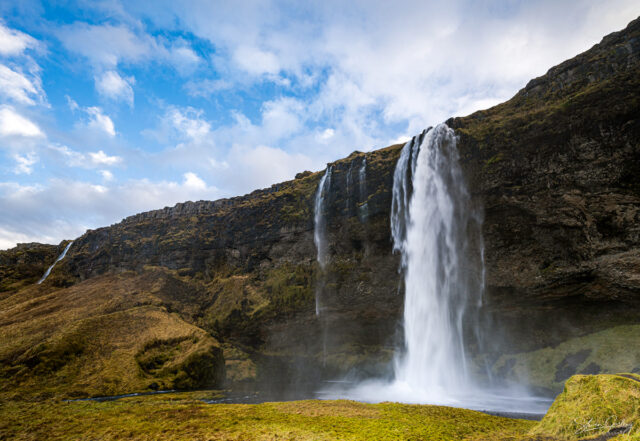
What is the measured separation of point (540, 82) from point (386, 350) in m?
31.7

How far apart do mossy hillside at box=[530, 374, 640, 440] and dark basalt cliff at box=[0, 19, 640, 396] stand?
20392 mm

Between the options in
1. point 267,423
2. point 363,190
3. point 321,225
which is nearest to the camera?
point 267,423

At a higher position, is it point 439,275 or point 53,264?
point 53,264

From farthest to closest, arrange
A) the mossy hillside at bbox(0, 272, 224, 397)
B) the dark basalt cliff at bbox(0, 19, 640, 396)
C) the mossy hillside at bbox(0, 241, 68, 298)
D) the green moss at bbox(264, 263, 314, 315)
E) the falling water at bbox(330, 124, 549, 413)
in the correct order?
the mossy hillside at bbox(0, 241, 68, 298)
the green moss at bbox(264, 263, 314, 315)
the falling water at bbox(330, 124, 549, 413)
the mossy hillside at bbox(0, 272, 224, 397)
the dark basalt cliff at bbox(0, 19, 640, 396)

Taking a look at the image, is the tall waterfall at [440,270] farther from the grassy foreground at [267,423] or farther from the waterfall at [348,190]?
the grassy foreground at [267,423]

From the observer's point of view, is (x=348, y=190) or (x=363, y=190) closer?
(x=363, y=190)

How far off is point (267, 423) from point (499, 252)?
85.4ft

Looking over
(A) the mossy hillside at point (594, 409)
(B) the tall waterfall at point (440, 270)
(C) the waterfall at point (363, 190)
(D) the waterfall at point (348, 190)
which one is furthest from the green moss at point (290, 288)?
(A) the mossy hillside at point (594, 409)

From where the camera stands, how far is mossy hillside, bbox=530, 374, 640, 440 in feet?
25.2

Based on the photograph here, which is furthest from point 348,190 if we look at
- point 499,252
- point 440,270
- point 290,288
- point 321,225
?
point 499,252

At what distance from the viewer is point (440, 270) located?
31.5m

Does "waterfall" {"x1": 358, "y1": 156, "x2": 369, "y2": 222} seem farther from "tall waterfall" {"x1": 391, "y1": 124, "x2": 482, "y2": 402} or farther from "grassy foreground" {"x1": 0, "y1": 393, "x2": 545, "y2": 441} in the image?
"grassy foreground" {"x1": 0, "y1": 393, "x2": 545, "y2": 441}

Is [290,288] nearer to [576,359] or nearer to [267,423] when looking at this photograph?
[267,423]

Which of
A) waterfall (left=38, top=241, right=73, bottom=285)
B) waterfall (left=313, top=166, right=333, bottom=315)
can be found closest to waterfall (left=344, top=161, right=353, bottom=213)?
waterfall (left=313, top=166, right=333, bottom=315)
